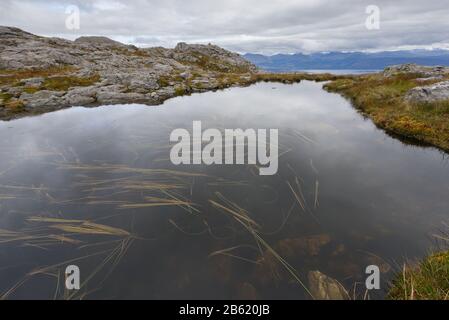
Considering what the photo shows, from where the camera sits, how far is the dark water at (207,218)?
5559mm

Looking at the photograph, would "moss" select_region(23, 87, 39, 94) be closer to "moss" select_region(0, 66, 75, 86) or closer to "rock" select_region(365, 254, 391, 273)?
"moss" select_region(0, 66, 75, 86)

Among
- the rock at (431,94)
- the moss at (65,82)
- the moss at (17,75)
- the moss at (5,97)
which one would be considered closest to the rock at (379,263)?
the rock at (431,94)

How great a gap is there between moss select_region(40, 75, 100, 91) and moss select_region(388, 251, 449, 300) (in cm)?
4086

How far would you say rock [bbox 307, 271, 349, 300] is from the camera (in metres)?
5.03

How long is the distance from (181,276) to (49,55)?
77.7 m

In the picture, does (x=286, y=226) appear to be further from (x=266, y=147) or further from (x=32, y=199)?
(x=32, y=199)

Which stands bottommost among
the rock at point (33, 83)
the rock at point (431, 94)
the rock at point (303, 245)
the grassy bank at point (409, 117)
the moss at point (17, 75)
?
the rock at point (303, 245)

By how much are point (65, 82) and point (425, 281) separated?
4506 centimetres

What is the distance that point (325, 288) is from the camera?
17.1 feet

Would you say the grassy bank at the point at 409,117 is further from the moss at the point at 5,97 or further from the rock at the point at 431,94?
the moss at the point at 5,97

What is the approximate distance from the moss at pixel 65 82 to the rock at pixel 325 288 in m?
39.6

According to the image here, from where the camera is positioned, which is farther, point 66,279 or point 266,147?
point 266,147

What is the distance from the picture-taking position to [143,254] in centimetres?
620
